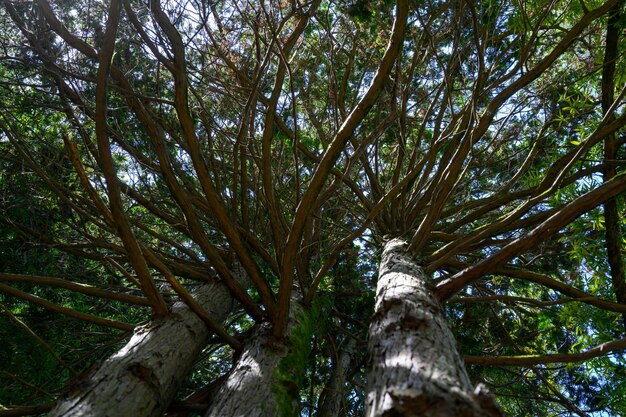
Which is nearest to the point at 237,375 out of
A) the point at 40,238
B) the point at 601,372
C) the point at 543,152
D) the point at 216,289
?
the point at 216,289

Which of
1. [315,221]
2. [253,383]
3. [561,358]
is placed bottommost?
[253,383]

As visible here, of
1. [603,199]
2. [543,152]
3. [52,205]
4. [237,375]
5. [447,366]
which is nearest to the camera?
[447,366]

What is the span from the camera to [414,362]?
160 centimetres

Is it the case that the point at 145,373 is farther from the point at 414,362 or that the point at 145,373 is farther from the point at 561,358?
the point at 561,358

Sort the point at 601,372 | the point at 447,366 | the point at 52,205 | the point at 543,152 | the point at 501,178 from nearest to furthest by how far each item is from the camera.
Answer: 1. the point at 447,366
2. the point at 601,372
3. the point at 52,205
4. the point at 543,152
5. the point at 501,178

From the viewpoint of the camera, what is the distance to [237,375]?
260 cm

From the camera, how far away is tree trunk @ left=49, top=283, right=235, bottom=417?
2.04 meters

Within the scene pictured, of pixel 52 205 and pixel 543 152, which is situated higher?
pixel 543 152

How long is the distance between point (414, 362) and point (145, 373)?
4.78ft

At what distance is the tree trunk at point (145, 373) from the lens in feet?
6.69

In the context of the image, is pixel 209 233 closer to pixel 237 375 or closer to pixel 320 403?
pixel 320 403

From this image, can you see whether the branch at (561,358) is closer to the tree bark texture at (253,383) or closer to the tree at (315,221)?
the tree at (315,221)

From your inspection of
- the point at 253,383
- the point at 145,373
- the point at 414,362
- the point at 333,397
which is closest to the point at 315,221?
the point at 333,397

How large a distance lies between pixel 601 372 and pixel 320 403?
A: 2.33m
